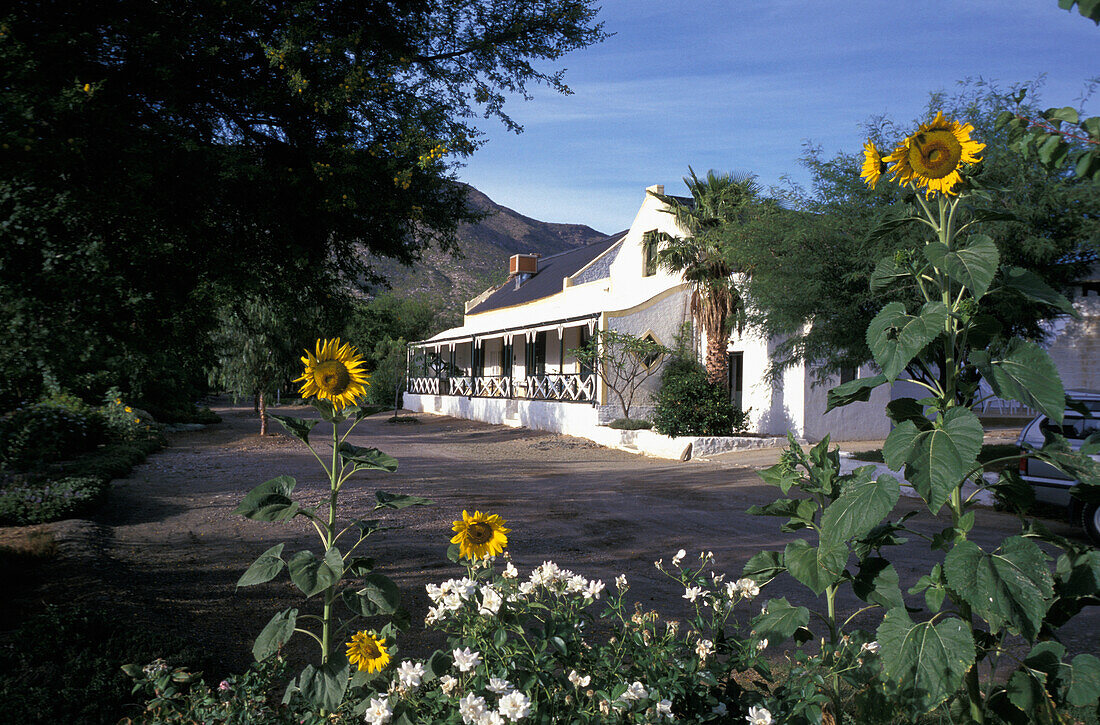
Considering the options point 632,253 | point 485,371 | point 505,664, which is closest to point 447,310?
point 485,371

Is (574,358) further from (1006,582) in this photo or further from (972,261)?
(1006,582)

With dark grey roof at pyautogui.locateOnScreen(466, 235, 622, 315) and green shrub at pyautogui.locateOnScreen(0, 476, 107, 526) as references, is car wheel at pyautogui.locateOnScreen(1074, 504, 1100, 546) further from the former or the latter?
dark grey roof at pyautogui.locateOnScreen(466, 235, 622, 315)

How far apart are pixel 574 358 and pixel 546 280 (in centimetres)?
909

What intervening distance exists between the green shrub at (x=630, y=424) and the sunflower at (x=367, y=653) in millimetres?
15490

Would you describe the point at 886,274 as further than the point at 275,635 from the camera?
Yes

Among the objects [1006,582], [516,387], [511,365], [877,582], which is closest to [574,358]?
[516,387]

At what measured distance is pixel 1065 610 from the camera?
193cm

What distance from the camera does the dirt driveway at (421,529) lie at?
476cm

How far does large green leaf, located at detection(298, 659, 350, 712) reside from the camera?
2.03m

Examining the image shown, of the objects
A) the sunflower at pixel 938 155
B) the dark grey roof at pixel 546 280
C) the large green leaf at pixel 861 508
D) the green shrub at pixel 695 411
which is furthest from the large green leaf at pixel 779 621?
the dark grey roof at pixel 546 280

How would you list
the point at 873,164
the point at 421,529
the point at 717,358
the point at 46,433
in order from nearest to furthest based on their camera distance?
the point at 873,164 < the point at 421,529 < the point at 46,433 < the point at 717,358

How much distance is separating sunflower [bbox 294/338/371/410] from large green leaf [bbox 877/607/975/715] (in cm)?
164

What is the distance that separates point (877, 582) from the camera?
202 cm

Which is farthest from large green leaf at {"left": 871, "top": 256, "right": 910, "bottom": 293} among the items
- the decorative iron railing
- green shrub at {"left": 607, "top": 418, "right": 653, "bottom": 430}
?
the decorative iron railing
